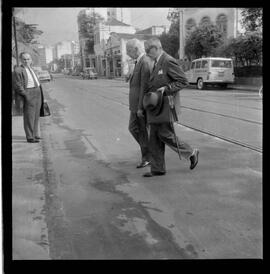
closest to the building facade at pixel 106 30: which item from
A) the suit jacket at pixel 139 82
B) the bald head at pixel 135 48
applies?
the bald head at pixel 135 48

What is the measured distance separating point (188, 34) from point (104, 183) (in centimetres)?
2648

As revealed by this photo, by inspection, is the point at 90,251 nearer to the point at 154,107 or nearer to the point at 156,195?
the point at 156,195

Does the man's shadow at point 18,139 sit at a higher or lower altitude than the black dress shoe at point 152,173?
higher

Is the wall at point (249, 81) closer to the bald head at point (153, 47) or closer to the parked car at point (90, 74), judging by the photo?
the parked car at point (90, 74)

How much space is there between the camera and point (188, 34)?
30.3 meters

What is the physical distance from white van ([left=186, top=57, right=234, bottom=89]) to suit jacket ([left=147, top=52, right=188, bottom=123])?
1898 centimetres

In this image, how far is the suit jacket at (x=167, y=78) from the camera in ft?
16.9

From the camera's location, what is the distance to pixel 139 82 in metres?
5.70

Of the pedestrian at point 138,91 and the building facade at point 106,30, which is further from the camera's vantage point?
the pedestrian at point 138,91

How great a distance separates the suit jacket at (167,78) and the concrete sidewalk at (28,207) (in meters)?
1.75

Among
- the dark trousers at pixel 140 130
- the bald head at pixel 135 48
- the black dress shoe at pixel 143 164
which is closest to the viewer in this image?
the bald head at pixel 135 48

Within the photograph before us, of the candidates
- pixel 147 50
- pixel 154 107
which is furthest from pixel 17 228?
pixel 147 50

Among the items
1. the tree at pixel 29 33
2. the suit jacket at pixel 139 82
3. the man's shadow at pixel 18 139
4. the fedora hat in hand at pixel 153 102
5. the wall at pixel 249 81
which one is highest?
the wall at pixel 249 81

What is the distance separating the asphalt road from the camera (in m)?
3.46
